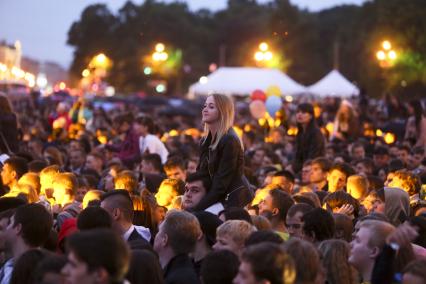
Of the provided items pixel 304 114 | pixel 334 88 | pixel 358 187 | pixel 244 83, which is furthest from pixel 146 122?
pixel 334 88

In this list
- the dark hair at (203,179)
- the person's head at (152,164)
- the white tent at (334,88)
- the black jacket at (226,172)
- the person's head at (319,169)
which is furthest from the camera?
the white tent at (334,88)

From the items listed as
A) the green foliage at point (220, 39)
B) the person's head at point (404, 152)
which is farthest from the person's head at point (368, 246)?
the green foliage at point (220, 39)

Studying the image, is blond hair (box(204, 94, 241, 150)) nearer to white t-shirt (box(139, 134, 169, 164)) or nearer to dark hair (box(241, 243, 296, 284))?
dark hair (box(241, 243, 296, 284))

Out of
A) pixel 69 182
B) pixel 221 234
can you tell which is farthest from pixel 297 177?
→ pixel 221 234

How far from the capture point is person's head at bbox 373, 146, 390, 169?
55.4 feet

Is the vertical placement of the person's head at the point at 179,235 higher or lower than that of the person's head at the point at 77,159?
higher

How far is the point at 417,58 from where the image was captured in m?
63.8

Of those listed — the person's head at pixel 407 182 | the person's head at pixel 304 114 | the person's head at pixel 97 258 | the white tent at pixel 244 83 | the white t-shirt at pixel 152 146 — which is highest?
the person's head at pixel 97 258

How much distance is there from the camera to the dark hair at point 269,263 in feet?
18.0

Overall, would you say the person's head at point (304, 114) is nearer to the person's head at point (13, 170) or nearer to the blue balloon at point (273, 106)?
the person's head at point (13, 170)

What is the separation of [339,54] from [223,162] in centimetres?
9768

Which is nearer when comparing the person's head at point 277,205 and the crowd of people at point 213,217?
the crowd of people at point 213,217

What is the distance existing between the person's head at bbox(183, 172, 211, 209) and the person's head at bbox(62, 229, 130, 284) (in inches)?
161

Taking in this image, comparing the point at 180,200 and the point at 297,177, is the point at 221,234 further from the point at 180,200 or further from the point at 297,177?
the point at 297,177
